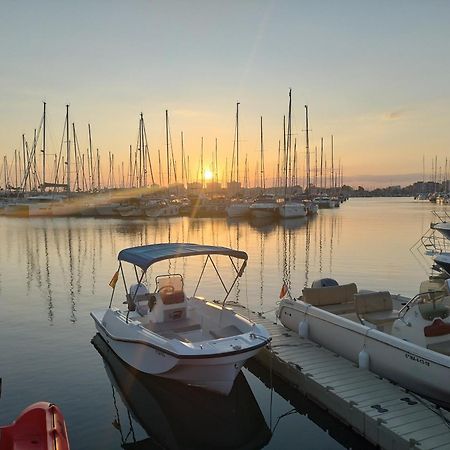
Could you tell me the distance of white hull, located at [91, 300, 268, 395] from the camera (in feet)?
31.3

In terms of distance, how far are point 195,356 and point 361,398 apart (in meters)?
3.36

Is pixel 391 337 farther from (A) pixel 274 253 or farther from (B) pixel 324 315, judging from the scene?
(A) pixel 274 253

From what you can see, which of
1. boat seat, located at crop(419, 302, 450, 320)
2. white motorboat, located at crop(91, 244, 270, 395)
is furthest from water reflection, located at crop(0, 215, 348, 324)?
boat seat, located at crop(419, 302, 450, 320)

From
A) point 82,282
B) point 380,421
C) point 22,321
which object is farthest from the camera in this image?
point 82,282

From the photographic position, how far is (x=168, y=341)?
1009 cm

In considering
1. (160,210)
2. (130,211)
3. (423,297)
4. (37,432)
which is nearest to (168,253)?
(37,432)

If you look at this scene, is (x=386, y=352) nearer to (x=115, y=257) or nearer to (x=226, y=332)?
(x=226, y=332)

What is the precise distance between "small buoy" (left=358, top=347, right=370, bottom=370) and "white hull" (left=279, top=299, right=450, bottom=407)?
7cm

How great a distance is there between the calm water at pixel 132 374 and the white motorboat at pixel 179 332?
680 millimetres

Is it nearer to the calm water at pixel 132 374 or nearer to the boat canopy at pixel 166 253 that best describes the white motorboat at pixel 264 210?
the calm water at pixel 132 374

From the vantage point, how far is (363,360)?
10.5m

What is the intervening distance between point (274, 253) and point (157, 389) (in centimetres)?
2303

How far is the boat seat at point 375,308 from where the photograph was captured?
11875mm

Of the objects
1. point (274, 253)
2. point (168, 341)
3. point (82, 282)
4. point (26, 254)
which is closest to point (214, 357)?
point (168, 341)
